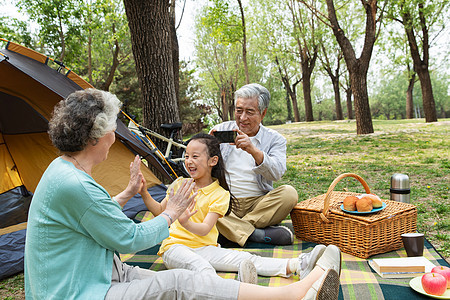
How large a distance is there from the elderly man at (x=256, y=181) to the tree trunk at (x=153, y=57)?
180 cm

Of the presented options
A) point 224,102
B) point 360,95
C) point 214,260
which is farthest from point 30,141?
point 224,102

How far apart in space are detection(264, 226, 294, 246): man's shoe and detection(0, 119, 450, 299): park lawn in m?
1.16

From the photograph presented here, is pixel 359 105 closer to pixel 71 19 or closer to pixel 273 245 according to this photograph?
pixel 273 245

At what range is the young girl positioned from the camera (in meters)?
2.31

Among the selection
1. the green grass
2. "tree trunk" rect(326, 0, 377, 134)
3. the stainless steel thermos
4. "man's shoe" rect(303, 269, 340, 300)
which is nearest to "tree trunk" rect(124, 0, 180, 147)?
the green grass

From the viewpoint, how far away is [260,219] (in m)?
3.13

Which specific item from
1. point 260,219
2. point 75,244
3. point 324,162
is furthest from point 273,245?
point 324,162

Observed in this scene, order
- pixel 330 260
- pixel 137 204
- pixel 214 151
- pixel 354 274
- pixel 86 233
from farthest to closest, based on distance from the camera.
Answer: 1. pixel 137 204
2. pixel 214 151
3. pixel 354 274
4. pixel 330 260
5. pixel 86 233

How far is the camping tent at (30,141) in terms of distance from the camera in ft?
11.6

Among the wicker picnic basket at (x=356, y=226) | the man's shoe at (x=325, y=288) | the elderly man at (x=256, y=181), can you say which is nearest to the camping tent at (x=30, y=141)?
the elderly man at (x=256, y=181)

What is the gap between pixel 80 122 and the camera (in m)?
1.51

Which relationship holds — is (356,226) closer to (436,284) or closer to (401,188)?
(436,284)

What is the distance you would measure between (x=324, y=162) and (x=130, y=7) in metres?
4.66

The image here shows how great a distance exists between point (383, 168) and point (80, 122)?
582 cm
